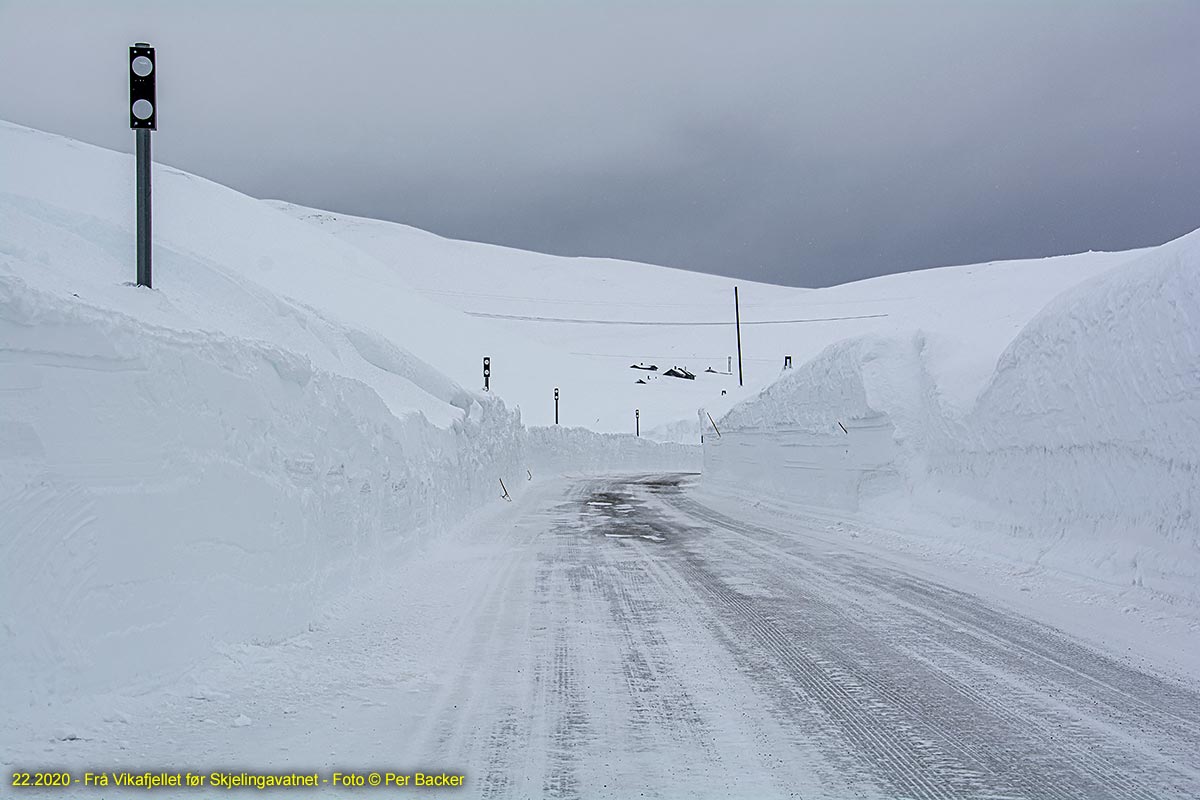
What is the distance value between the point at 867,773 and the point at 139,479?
174 inches

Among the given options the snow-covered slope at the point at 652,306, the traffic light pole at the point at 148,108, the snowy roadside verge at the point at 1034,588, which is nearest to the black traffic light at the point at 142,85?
the traffic light pole at the point at 148,108

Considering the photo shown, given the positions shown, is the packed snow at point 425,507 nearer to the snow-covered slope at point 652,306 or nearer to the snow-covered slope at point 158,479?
the snow-covered slope at point 158,479

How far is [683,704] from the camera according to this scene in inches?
213

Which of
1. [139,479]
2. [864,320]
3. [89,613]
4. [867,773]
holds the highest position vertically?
[864,320]

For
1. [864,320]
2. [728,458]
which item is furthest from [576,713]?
Result: [864,320]

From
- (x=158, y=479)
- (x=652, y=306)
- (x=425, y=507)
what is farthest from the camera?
(x=652, y=306)

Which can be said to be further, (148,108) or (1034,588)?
(1034,588)

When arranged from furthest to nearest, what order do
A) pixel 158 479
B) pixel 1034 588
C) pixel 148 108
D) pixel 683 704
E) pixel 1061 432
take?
1. pixel 1061 432
2. pixel 1034 588
3. pixel 148 108
4. pixel 158 479
5. pixel 683 704

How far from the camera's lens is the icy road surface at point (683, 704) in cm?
430

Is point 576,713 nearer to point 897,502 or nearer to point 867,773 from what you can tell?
point 867,773

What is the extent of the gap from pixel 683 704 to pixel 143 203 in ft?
20.2

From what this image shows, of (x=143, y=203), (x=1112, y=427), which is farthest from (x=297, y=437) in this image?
(x=1112, y=427)

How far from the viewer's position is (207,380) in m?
6.49

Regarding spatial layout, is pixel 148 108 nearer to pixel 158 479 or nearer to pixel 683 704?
pixel 158 479
